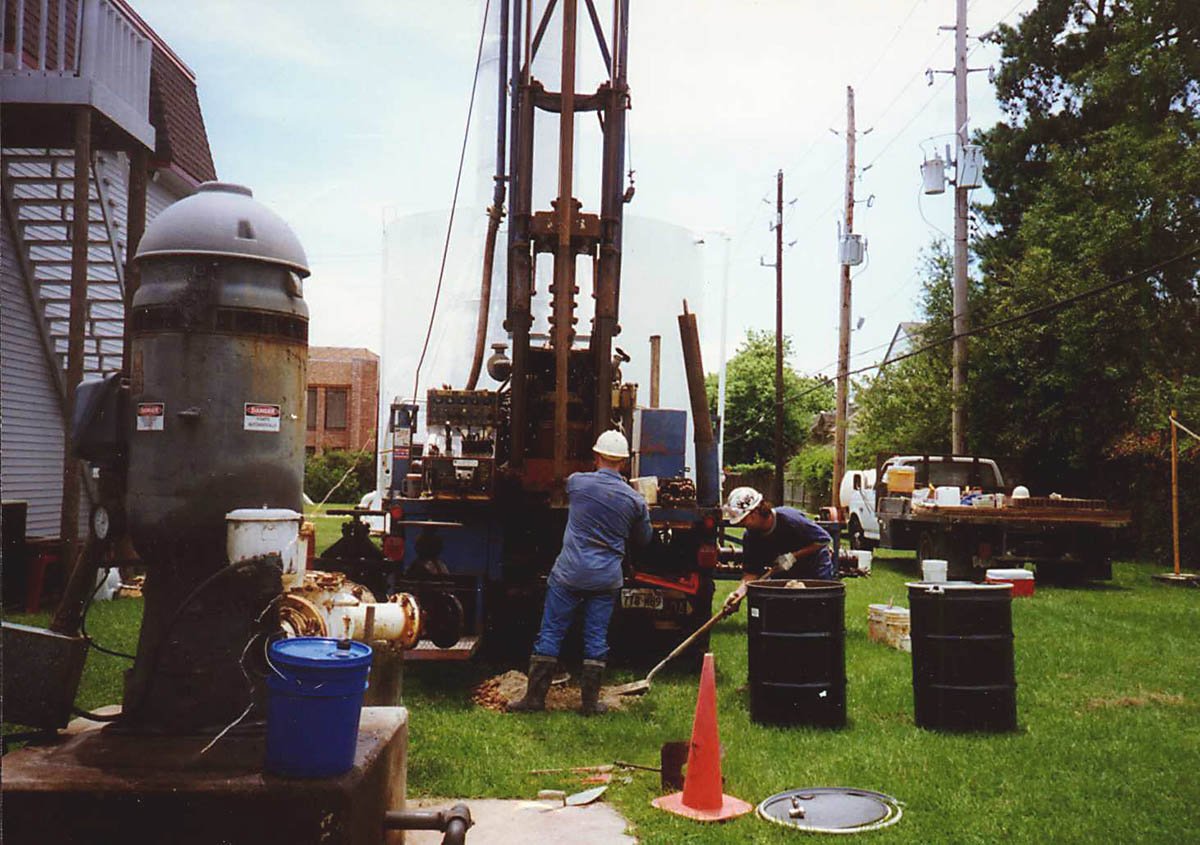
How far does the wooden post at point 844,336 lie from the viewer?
93.7 ft

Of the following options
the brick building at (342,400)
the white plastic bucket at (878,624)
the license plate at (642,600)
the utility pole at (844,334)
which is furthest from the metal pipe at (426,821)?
the brick building at (342,400)

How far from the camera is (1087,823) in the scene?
493cm

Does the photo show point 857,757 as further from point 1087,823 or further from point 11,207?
point 11,207

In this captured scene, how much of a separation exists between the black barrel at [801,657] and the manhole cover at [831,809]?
131cm

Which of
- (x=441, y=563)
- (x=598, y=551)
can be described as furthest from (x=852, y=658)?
(x=441, y=563)

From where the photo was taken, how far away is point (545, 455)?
9.04 m

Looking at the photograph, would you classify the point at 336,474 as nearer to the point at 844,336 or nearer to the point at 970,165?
the point at 844,336

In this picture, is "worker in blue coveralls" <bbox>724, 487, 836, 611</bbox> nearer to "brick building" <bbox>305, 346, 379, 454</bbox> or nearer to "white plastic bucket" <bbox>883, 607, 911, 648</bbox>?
"white plastic bucket" <bbox>883, 607, 911, 648</bbox>

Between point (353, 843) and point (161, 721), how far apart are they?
1193 mm

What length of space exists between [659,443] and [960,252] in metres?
15.5

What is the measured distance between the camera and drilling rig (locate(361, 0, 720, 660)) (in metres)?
8.58

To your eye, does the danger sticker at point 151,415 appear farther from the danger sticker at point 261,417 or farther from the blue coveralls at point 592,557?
the blue coveralls at point 592,557

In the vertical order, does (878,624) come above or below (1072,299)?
below

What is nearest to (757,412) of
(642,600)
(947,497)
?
(947,497)
